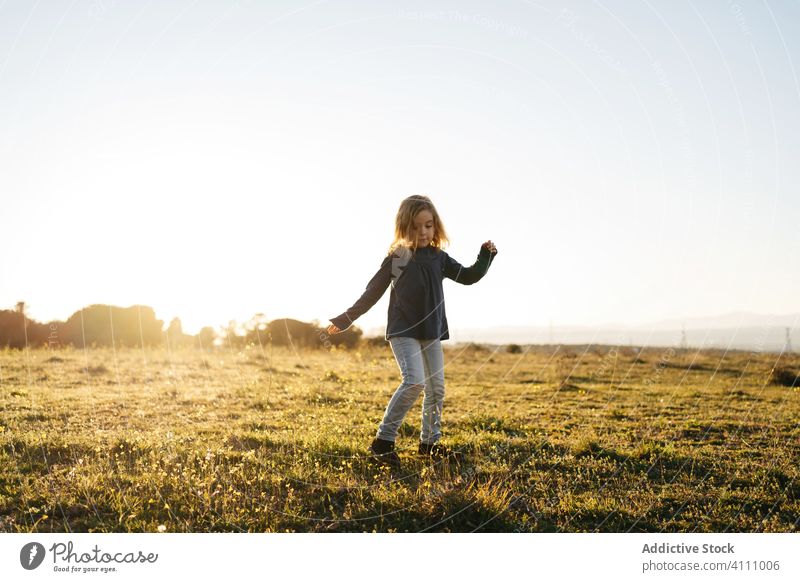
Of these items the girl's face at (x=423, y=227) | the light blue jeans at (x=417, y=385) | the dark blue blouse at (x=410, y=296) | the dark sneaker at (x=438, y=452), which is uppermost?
the girl's face at (x=423, y=227)

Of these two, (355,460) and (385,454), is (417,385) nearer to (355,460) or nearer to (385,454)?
(385,454)

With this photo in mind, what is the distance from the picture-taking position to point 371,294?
5930 mm

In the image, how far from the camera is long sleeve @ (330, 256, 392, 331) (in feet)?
19.1

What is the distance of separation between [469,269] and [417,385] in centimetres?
131

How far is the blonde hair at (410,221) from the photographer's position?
5867 millimetres

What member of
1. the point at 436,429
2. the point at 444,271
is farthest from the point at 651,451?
the point at 444,271

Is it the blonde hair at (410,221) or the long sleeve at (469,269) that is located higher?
the blonde hair at (410,221)

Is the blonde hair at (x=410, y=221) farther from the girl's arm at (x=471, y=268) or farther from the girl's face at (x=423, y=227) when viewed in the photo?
the girl's arm at (x=471, y=268)

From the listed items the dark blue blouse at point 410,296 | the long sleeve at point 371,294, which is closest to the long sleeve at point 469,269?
the dark blue blouse at point 410,296

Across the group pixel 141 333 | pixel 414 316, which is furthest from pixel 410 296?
pixel 141 333

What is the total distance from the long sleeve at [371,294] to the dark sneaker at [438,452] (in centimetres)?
134

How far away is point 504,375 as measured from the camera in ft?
48.1
